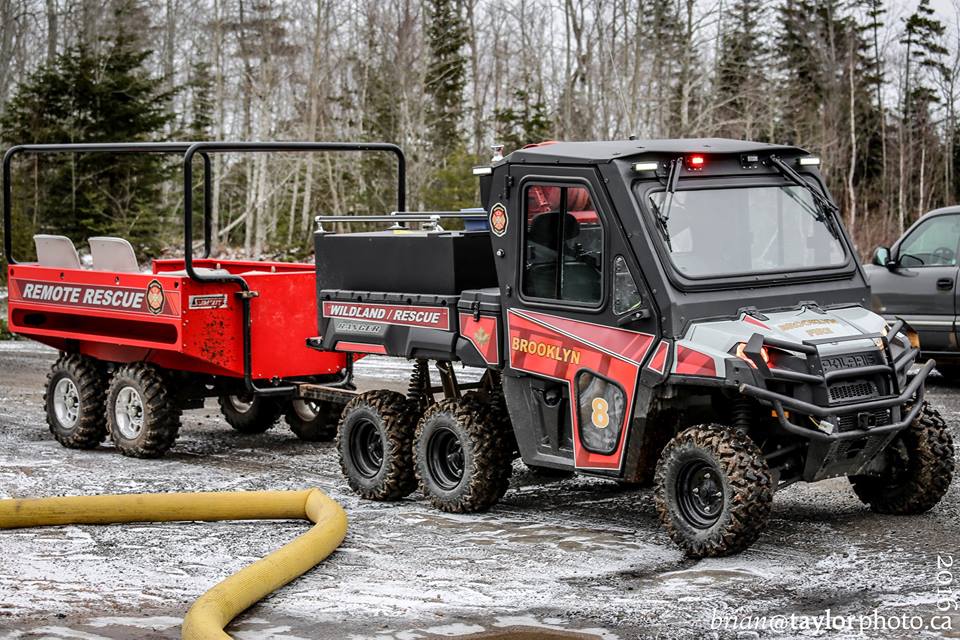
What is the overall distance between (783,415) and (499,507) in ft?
8.78

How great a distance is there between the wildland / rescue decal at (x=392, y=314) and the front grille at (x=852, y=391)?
2805 mm

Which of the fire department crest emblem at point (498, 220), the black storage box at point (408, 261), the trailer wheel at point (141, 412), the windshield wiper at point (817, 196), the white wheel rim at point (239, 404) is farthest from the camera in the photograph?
the white wheel rim at point (239, 404)

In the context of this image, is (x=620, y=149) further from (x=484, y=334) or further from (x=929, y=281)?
(x=929, y=281)

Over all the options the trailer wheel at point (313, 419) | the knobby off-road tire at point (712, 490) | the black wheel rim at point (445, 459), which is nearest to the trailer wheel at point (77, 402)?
the trailer wheel at point (313, 419)

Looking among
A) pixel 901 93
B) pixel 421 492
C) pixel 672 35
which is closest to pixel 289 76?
pixel 672 35

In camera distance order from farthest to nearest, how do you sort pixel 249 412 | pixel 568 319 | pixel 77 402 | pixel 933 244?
1. pixel 933 244
2. pixel 249 412
3. pixel 77 402
4. pixel 568 319

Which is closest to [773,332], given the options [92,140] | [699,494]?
[699,494]

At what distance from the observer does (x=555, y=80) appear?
138ft

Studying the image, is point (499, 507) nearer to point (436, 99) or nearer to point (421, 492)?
point (421, 492)

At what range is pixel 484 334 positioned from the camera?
29.7 feet

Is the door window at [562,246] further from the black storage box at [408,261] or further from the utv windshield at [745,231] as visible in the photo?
the black storage box at [408,261]

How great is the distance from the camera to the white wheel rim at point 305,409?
1253 centimetres

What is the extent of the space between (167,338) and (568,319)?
180 inches

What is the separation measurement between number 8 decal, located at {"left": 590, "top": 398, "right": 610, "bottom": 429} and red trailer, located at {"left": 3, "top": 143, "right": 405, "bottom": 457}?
278 centimetres
